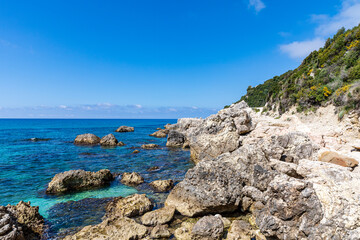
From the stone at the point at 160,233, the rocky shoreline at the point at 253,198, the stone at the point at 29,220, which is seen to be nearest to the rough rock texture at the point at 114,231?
the rocky shoreline at the point at 253,198

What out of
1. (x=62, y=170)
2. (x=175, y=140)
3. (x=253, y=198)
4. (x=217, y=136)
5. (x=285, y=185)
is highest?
(x=285, y=185)

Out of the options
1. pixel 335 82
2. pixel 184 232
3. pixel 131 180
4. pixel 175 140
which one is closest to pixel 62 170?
pixel 131 180

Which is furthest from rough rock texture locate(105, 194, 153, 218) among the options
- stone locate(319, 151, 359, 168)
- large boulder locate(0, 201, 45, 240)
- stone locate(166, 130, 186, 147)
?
stone locate(166, 130, 186, 147)

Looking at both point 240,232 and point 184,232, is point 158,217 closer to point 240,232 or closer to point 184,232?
point 184,232

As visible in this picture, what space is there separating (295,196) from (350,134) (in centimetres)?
1398

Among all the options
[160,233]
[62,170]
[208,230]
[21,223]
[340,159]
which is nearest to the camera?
[208,230]

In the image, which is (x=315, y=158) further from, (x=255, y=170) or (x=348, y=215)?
(x=348, y=215)

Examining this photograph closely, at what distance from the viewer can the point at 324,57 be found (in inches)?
1403

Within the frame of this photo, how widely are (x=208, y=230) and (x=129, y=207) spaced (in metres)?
4.85

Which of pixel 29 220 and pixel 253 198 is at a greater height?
pixel 253 198

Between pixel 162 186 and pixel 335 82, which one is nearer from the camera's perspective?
pixel 162 186

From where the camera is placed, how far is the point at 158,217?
9836 mm

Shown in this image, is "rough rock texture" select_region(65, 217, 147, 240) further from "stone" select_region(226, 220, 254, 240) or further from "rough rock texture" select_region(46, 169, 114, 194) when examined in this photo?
"rough rock texture" select_region(46, 169, 114, 194)

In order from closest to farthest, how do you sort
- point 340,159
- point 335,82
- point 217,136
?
point 340,159
point 217,136
point 335,82
